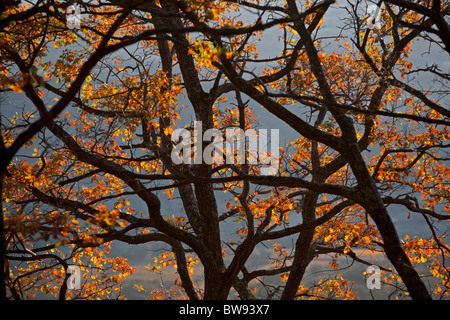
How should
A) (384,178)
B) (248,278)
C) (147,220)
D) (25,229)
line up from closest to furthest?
(25,229) → (147,220) → (384,178) → (248,278)

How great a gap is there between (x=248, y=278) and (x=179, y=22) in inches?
277

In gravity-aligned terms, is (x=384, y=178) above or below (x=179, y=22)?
below

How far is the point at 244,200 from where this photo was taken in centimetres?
774

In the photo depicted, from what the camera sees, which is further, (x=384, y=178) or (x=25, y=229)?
(x=384, y=178)

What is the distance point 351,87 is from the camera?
9320mm

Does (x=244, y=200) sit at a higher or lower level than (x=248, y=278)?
higher

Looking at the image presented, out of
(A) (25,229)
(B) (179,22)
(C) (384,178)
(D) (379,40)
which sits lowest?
(A) (25,229)
